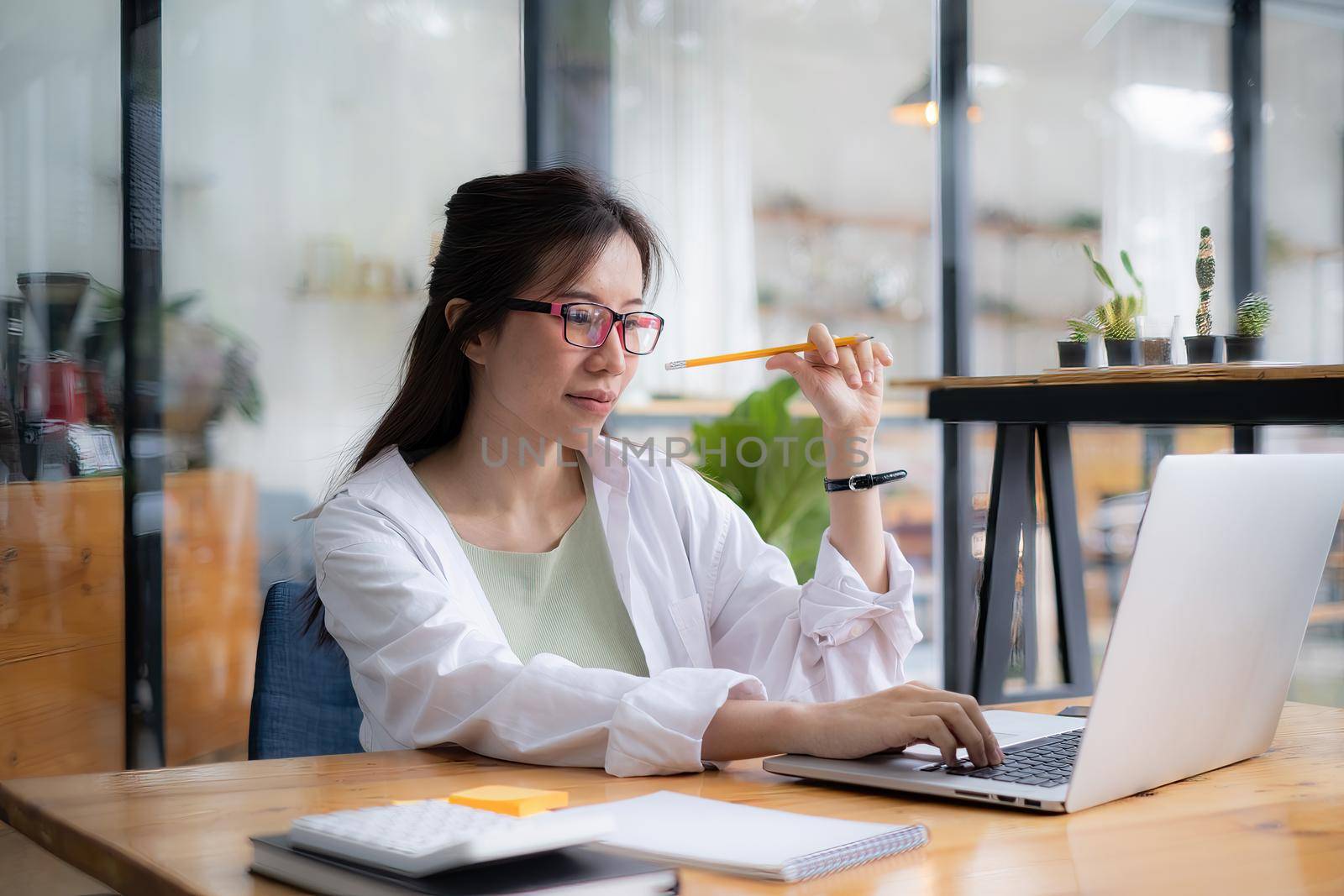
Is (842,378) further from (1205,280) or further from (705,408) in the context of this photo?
(705,408)

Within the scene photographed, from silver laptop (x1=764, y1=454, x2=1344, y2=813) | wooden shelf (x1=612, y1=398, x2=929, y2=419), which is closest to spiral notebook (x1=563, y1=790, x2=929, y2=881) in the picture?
silver laptop (x1=764, y1=454, x2=1344, y2=813)

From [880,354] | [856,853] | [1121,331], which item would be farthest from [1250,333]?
[856,853]

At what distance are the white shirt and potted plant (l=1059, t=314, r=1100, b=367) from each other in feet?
3.32

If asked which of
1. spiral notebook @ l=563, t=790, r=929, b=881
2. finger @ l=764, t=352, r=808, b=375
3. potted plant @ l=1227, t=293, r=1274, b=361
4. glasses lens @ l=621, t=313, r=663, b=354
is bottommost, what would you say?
spiral notebook @ l=563, t=790, r=929, b=881

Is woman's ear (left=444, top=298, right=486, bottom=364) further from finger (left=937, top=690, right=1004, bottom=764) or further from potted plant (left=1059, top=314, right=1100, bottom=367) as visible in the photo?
potted plant (left=1059, top=314, right=1100, bottom=367)

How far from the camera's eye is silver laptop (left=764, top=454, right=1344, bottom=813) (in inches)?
33.3

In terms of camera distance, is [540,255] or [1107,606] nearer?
[540,255]

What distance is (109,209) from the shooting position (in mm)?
2785

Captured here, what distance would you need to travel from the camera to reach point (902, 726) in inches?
39.3

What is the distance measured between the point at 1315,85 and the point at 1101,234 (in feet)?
2.34

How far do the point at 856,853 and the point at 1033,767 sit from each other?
28 cm

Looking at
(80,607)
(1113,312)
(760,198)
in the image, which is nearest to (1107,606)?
(1113,312)

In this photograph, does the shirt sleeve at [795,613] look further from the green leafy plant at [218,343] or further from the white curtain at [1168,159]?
the white curtain at [1168,159]

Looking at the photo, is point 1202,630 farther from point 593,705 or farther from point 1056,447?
point 1056,447
